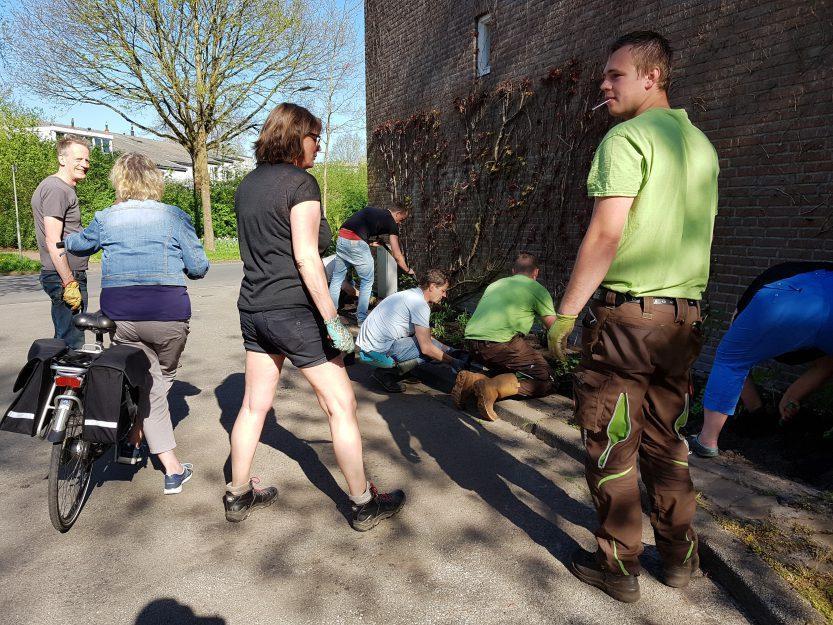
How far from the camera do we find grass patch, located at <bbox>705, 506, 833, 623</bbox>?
7.76ft

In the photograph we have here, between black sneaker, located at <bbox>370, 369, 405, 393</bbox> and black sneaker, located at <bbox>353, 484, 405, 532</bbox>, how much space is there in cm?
225

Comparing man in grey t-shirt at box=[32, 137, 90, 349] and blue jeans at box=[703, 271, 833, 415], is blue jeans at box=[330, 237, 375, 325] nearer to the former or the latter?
man in grey t-shirt at box=[32, 137, 90, 349]

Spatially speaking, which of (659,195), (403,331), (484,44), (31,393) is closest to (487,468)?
(403,331)

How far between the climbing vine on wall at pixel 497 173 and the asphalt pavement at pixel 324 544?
13.5 ft

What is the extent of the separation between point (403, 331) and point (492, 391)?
1.16 metres

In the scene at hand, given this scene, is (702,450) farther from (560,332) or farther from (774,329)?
(560,332)

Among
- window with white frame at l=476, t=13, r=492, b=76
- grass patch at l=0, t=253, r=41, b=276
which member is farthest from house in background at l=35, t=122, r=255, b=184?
window with white frame at l=476, t=13, r=492, b=76

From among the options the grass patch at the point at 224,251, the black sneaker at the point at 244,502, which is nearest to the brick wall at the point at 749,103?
the black sneaker at the point at 244,502

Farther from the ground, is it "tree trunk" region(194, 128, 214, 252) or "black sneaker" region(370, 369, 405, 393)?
"tree trunk" region(194, 128, 214, 252)

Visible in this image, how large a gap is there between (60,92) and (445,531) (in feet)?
74.9

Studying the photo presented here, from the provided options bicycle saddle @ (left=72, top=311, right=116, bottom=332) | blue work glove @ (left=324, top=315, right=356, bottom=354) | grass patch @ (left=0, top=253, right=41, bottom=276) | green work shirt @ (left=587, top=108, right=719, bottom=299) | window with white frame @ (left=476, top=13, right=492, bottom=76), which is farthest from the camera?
grass patch @ (left=0, top=253, right=41, bottom=276)

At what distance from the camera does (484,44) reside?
9.30 m

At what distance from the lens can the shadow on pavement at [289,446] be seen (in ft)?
11.6

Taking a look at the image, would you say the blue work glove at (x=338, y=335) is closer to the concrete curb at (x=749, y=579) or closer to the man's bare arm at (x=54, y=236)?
the concrete curb at (x=749, y=579)
